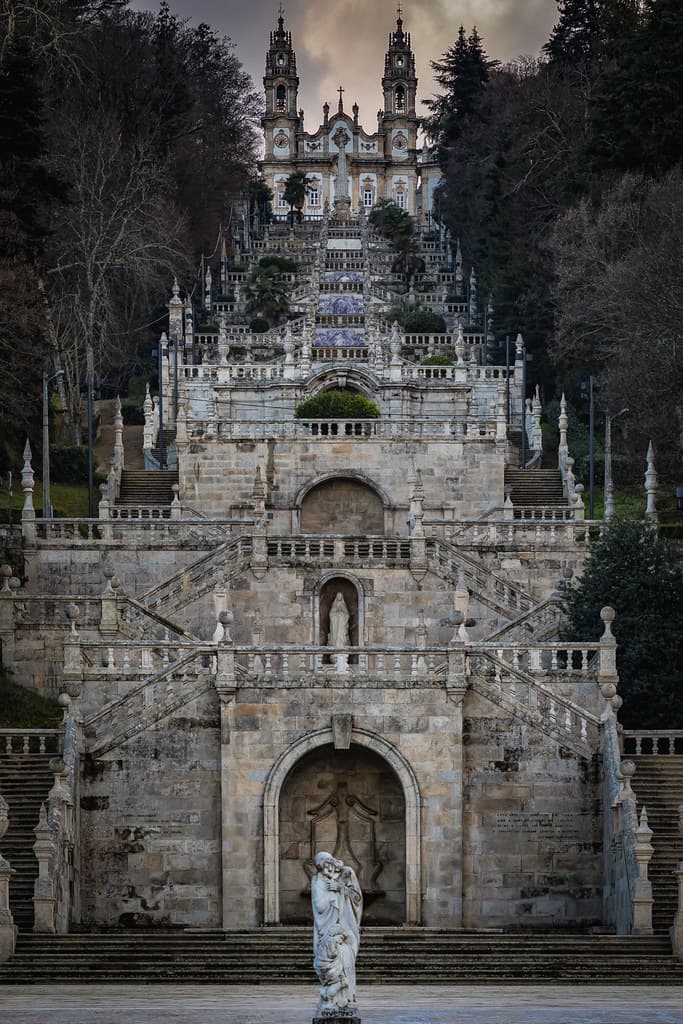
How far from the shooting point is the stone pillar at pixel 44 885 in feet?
131

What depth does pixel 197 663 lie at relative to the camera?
44250 millimetres

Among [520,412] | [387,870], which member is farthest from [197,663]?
[520,412]

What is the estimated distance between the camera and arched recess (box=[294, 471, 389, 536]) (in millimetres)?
62781

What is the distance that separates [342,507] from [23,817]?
22.4 meters

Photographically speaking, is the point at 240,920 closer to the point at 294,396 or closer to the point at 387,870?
the point at 387,870

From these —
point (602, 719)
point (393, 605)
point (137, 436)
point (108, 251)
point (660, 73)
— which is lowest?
point (602, 719)

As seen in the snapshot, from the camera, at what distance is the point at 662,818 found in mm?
42344

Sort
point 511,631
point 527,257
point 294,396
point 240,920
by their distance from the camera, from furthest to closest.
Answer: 1. point 527,257
2. point 294,396
3. point 511,631
4. point 240,920

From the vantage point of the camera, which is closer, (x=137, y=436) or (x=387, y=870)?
(x=387, y=870)

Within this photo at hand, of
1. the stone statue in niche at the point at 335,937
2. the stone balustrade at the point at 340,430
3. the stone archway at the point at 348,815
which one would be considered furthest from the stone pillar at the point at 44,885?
the stone balustrade at the point at 340,430

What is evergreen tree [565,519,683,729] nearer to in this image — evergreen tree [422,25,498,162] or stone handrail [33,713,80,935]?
stone handrail [33,713,80,935]

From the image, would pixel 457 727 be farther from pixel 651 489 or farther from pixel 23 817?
pixel 651 489

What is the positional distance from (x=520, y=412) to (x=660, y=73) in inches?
519

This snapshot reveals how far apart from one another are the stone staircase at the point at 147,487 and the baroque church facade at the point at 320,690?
0.28 ft
